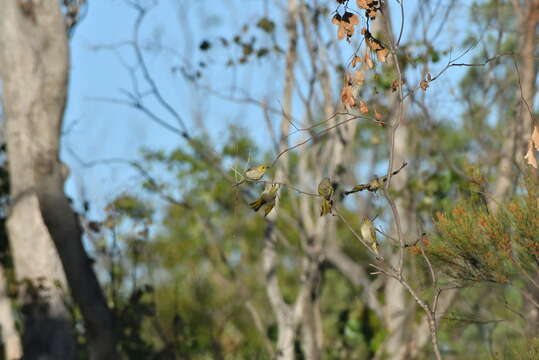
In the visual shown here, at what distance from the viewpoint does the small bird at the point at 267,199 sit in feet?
10.7

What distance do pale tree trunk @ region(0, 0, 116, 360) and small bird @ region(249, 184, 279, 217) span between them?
3264 mm

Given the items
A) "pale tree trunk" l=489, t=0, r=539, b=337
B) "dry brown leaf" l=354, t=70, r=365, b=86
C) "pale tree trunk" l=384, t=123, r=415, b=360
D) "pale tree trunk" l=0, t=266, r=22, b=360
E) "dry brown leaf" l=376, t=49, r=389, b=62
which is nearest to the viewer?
"dry brown leaf" l=376, t=49, r=389, b=62

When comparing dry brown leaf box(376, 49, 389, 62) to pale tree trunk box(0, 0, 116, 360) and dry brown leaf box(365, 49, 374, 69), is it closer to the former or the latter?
dry brown leaf box(365, 49, 374, 69)

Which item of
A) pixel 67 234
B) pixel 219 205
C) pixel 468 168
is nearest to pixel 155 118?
pixel 67 234

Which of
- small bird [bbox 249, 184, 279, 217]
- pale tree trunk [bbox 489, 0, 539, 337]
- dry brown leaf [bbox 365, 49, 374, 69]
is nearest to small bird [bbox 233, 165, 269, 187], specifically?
small bird [bbox 249, 184, 279, 217]

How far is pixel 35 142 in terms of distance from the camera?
20.6ft

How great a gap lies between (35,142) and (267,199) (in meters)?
3.52

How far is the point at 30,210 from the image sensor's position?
21.4ft

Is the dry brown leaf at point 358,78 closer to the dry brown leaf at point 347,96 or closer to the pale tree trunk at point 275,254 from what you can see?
the dry brown leaf at point 347,96

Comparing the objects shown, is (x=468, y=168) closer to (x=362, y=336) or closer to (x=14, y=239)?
(x=362, y=336)

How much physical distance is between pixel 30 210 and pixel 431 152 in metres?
4.01

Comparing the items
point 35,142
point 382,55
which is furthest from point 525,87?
point 35,142

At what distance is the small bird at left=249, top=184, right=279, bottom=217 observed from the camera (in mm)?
3254

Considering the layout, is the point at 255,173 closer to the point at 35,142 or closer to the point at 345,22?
the point at 345,22
